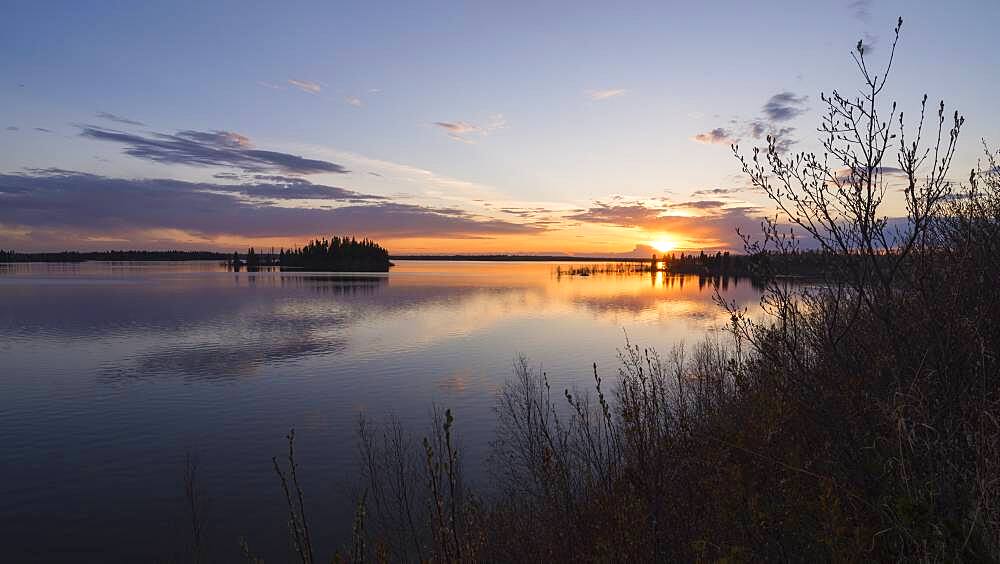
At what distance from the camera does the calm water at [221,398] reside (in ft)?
43.9

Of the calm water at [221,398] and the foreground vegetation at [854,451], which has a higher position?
the foreground vegetation at [854,451]

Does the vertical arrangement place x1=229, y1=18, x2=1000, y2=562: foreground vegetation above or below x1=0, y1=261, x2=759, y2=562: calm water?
above

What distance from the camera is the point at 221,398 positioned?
2364 cm

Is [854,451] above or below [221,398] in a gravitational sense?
above

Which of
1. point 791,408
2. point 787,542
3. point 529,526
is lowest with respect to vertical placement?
point 529,526

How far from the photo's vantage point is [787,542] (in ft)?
21.3

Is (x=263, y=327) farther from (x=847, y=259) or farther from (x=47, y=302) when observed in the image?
(x=847, y=259)

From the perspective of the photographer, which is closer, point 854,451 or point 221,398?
point 854,451

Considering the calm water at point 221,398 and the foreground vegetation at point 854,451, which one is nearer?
the foreground vegetation at point 854,451

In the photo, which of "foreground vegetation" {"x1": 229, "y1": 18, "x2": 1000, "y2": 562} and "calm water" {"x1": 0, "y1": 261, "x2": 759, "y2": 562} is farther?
"calm water" {"x1": 0, "y1": 261, "x2": 759, "y2": 562}

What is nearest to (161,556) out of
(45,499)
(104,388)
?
(45,499)

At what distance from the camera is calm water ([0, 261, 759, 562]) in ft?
43.9

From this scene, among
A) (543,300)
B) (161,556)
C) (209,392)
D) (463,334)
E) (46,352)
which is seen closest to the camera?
(161,556)

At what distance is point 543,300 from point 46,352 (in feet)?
172
